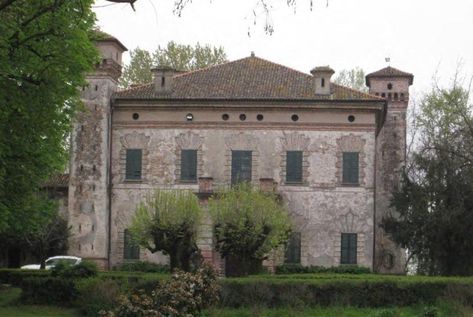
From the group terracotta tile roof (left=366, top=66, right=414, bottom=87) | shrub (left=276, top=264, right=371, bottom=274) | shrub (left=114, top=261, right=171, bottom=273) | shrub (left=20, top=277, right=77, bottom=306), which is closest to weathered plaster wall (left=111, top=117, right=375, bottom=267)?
shrub (left=114, top=261, right=171, bottom=273)

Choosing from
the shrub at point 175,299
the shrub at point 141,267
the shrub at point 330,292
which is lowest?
the shrub at point 141,267

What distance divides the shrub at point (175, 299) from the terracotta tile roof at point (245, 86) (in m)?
20.6

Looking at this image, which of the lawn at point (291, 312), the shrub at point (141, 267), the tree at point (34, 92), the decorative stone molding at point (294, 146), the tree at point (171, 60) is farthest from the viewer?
the tree at point (171, 60)

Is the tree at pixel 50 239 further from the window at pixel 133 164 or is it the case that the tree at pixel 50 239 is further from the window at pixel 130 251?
the window at pixel 133 164

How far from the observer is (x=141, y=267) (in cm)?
3994

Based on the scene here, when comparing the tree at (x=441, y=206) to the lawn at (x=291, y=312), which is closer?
the lawn at (x=291, y=312)

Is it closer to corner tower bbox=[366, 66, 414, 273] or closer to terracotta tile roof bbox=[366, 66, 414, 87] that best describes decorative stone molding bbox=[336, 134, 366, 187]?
corner tower bbox=[366, 66, 414, 273]

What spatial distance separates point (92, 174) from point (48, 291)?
563 inches

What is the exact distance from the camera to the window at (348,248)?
40.5 m

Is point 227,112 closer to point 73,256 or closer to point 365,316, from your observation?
point 73,256

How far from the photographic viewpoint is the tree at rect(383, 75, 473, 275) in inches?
1463

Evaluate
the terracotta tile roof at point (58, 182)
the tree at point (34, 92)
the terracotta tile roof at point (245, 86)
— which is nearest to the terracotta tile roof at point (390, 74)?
the terracotta tile roof at point (245, 86)

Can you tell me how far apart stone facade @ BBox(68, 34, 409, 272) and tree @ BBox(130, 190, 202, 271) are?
323 inches

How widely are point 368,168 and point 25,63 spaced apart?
21563mm
